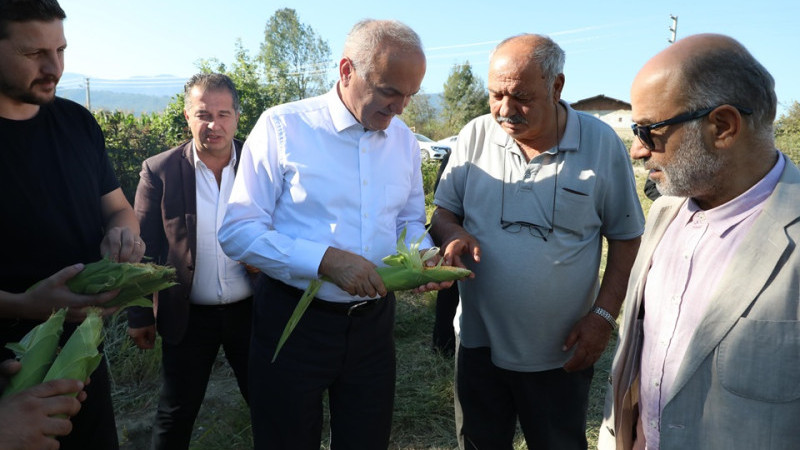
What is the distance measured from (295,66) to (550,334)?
5825 cm

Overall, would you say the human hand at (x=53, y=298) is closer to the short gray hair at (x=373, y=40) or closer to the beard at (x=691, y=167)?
the short gray hair at (x=373, y=40)

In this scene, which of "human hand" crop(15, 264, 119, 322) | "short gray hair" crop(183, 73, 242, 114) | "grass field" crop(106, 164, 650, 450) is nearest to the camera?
"human hand" crop(15, 264, 119, 322)

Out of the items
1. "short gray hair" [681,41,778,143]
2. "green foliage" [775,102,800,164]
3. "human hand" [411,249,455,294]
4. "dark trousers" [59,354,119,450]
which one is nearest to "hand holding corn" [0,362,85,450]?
"dark trousers" [59,354,119,450]

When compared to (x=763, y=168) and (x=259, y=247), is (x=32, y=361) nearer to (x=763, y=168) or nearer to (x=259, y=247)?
(x=259, y=247)

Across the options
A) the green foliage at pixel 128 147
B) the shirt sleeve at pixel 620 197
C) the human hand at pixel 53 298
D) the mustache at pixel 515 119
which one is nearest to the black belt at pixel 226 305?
the human hand at pixel 53 298

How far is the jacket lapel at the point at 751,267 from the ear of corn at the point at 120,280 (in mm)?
1885

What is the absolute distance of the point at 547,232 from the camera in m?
2.56

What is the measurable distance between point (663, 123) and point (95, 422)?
2.64 metres

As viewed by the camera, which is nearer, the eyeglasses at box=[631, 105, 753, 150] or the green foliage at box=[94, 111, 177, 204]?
the eyeglasses at box=[631, 105, 753, 150]

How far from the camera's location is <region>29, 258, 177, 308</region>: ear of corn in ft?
6.52

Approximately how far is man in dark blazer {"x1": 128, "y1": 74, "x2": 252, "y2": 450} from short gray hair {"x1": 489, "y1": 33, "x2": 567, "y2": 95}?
1877 millimetres

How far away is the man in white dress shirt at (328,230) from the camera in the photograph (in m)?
2.38

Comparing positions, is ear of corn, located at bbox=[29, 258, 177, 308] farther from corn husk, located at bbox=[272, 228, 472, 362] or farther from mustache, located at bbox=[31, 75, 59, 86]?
mustache, located at bbox=[31, 75, 59, 86]

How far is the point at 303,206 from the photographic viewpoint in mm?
2479
